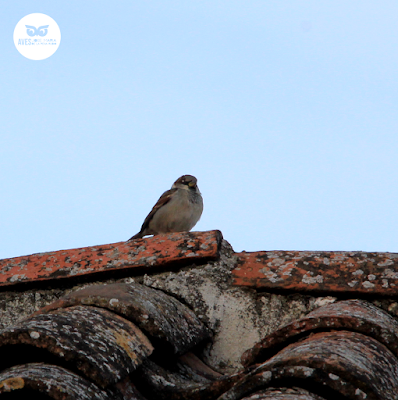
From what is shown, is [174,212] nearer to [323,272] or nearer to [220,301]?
[220,301]

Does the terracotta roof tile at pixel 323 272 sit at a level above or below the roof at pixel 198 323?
above

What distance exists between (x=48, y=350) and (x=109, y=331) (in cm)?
31

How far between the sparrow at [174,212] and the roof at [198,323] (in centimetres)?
258

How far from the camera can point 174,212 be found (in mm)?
6000

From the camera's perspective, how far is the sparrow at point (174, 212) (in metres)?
6.00

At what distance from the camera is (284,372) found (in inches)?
66.6

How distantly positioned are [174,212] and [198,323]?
3230 millimetres

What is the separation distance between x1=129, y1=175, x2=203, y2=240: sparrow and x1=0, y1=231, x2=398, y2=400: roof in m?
2.58

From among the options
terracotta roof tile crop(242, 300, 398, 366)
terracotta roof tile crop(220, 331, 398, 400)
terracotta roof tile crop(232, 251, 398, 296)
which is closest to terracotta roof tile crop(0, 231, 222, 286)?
terracotta roof tile crop(232, 251, 398, 296)

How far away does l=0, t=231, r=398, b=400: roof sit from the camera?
1.74 m

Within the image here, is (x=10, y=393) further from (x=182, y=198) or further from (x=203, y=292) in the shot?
(x=182, y=198)

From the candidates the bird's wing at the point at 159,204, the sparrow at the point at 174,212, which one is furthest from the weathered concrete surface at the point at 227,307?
the bird's wing at the point at 159,204

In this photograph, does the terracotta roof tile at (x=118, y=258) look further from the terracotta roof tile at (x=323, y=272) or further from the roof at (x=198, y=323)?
the terracotta roof tile at (x=323, y=272)

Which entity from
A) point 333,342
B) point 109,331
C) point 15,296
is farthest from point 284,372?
point 15,296
